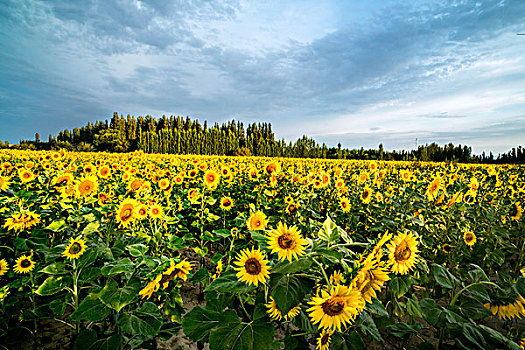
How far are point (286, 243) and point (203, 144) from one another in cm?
4985

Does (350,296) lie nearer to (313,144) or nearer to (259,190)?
(259,190)

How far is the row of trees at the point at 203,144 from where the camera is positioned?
30.8 m

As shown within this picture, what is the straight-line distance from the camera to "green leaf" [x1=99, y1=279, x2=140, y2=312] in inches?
46.4

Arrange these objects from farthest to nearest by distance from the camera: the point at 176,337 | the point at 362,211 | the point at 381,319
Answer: the point at 362,211 < the point at 176,337 < the point at 381,319

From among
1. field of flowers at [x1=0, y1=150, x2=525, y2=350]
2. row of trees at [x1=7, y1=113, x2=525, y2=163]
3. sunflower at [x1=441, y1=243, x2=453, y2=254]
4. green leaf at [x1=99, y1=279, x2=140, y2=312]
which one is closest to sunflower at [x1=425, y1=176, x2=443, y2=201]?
Result: field of flowers at [x1=0, y1=150, x2=525, y2=350]

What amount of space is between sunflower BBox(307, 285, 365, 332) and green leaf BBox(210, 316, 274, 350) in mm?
182

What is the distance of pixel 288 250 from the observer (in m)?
1.05

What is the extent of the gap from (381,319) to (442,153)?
36.6m

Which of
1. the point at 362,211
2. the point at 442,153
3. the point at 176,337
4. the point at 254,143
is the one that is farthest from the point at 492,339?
the point at 254,143

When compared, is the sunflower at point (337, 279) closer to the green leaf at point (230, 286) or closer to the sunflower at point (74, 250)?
the green leaf at point (230, 286)

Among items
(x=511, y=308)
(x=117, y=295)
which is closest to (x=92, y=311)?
(x=117, y=295)

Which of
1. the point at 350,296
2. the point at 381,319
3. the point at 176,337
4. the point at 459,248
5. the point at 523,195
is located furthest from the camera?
the point at 523,195

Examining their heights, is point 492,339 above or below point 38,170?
below

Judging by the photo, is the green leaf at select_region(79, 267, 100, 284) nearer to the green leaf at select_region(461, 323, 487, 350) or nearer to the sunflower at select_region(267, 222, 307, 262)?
the sunflower at select_region(267, 222, 307, 262)
